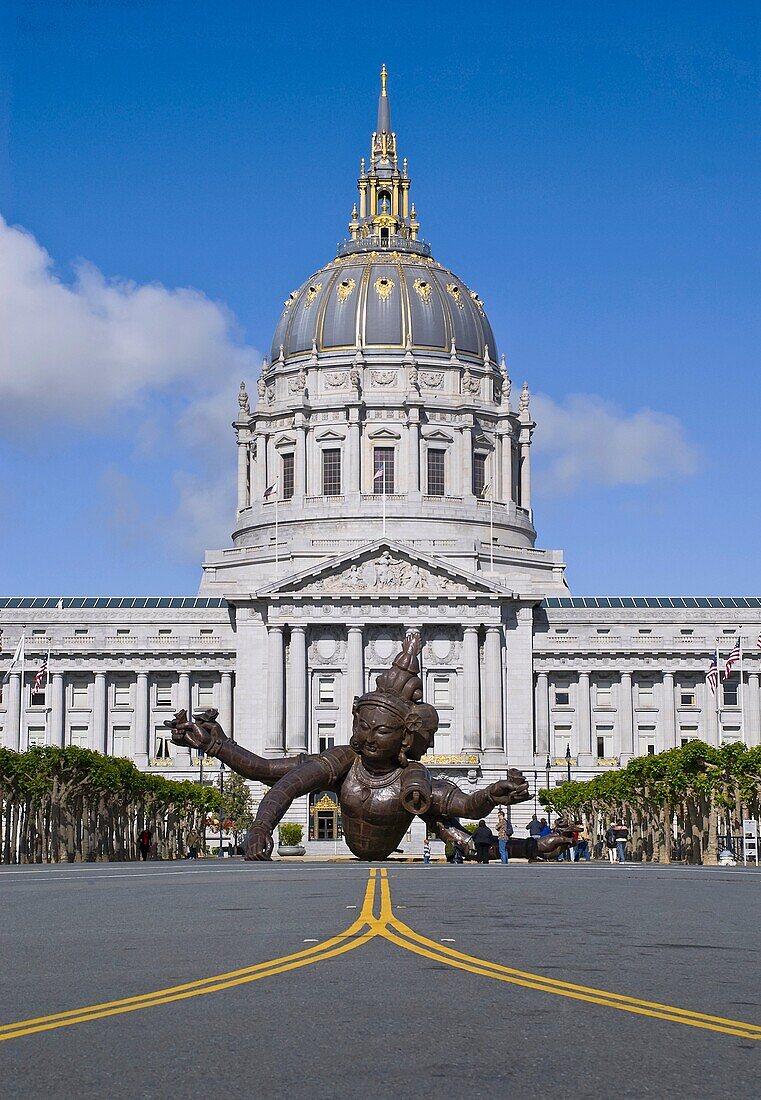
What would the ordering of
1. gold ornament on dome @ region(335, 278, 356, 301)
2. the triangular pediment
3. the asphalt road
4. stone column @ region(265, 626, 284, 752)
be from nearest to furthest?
the asphalt road
stone column @ region(265, 626, 284, 752)
the triangular pediment
gold ornament on dome @ region(335, 278, 356, 301)

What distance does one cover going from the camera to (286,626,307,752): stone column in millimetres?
130375

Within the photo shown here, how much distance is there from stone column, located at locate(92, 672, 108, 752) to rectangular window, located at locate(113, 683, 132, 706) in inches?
50.2

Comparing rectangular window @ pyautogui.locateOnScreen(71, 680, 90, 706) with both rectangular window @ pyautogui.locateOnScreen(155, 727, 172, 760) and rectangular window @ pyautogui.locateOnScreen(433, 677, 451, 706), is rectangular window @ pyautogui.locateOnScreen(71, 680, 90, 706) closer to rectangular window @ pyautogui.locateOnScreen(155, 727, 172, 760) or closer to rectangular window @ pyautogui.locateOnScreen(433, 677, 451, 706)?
rectangular window @ pyautogui.locateOnScreen(155, 727, 172, 760)

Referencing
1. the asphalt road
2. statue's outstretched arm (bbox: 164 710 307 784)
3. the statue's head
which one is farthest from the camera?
statue's outstretched arm (bbox: 164 710 307 784)

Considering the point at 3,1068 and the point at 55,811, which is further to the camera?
the point at 55,811

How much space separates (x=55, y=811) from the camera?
259 ft

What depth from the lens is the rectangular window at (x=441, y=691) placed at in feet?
438

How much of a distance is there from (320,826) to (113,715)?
2265 centimetres

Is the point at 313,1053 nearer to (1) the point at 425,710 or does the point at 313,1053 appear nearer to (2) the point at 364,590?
(1) the point at 425,710

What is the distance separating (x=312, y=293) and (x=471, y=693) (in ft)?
169

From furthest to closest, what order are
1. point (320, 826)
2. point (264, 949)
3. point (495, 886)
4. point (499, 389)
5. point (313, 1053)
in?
point (499, 389), point (320, 826), point (495, 886), point (264, 949), point (313, 1053)

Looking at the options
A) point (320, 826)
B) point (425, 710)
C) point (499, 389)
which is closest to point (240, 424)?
point (499, 389)

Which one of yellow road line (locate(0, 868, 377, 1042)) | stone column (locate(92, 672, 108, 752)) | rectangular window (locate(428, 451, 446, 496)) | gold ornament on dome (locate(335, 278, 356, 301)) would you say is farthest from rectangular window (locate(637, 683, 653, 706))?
yellow road line (locate(0, 868, 377, 1042))

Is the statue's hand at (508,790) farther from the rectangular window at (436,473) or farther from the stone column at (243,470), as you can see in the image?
the stone column at (243,470)
